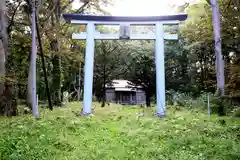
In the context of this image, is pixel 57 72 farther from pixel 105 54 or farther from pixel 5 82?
pixel 5 82

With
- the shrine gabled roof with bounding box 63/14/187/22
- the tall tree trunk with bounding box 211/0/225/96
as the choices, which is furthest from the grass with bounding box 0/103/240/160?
the shrine gabled roof with bounding box 63/14/187/22

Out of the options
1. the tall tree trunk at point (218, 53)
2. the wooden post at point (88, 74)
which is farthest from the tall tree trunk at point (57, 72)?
the tall tree trunk at point (218, 53)

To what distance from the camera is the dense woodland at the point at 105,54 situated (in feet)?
33.7

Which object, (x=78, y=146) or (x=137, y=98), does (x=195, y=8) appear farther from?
(x=137, y=98)

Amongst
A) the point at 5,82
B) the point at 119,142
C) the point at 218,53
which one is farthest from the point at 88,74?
the point at 218,53

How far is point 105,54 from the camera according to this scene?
15.8m

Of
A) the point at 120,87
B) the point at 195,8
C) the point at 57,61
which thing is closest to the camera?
the point at 195,8

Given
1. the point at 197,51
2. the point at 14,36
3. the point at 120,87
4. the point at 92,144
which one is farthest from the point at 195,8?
the point at 120,87

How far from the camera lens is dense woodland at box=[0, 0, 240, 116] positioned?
10258 millimetres

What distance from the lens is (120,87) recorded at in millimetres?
29562

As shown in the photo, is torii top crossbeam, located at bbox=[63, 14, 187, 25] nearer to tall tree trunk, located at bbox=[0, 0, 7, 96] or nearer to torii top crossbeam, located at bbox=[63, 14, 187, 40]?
torii top crossbeam, located at bbox=[63, 14, 187, 40]

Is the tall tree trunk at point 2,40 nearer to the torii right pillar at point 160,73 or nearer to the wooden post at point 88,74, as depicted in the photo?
the wooden post at point 88,74

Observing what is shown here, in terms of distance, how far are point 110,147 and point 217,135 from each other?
2592 mm

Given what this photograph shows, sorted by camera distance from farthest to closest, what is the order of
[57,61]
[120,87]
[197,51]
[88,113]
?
[120,87]
[197,51]
[57,61]
[88,113]
